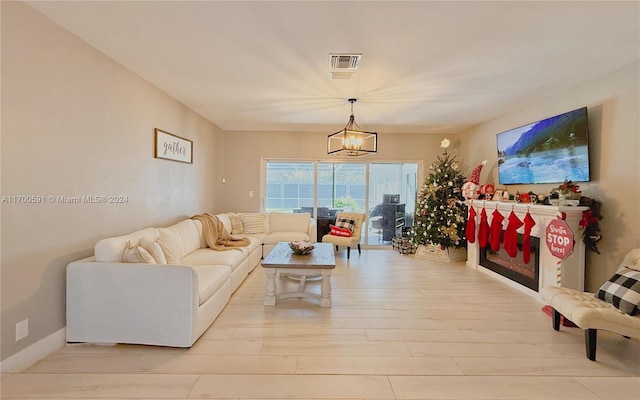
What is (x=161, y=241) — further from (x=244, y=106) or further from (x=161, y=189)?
(x=244, y=106)

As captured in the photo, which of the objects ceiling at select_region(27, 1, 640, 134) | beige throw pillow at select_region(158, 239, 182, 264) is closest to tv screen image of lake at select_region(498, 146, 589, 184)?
ceiling at select_region(27, 1, 640, 134)

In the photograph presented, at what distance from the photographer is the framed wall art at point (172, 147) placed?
156 inches

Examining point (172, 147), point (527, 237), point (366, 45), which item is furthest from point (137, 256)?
point (527, 237)

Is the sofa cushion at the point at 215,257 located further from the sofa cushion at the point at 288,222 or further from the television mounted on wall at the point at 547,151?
the television mounted on wall at the point at 547,151

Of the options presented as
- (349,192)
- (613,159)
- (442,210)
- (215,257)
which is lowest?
(215,257)

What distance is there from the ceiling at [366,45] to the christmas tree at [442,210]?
174 cm

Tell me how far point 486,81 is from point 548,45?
863 millimetres

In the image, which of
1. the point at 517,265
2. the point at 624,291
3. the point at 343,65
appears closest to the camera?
the point at 624,291

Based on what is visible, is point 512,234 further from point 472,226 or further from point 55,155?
point 55,155

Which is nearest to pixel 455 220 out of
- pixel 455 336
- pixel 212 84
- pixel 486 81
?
pixel 486 81

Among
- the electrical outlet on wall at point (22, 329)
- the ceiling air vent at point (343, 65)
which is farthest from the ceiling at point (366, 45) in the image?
the electrical outlet on wall at point (22, 329)

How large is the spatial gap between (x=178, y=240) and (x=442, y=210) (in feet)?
14.6

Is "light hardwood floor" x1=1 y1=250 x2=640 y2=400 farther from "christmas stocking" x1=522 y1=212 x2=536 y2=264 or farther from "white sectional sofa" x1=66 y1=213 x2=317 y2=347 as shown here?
"christmas stocking" x1=522 y1=212 x2=536 y2=264

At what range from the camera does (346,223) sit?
6.16 m
